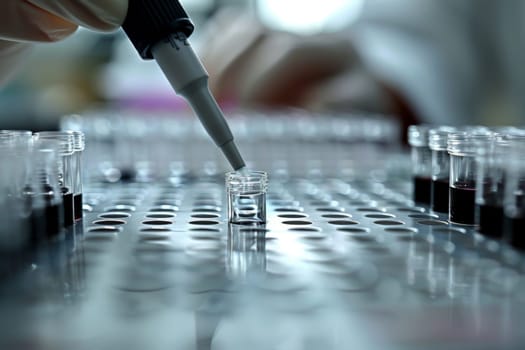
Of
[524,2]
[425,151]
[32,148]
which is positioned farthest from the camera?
[524,2]

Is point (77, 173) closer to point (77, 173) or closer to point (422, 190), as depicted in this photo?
point (77, 173)

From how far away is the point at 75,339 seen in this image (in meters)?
0.48

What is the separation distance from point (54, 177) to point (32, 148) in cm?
7

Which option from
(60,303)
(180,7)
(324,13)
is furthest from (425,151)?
(324,13)

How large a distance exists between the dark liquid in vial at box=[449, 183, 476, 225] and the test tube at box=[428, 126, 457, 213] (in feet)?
0.26

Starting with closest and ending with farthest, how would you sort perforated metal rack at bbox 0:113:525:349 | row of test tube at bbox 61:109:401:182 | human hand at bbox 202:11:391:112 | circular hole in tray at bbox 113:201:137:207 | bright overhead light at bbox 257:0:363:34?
perforated metal rack at bbox 0:113:525:349 → circular hole in tray at bbox 113:201:137:207 → row of test tube at bbox 61:109:401:182 → human hand at bbox 202:11:391:112 → bright overhead light at bbox 257:0:363:34

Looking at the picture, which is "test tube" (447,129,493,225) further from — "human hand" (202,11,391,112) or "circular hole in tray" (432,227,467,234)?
"human hand" (202,11,391,112)

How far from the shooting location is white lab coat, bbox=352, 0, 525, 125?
2.37 m

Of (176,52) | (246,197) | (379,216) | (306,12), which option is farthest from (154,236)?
(306,12)

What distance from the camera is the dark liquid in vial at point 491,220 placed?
0.79 meters

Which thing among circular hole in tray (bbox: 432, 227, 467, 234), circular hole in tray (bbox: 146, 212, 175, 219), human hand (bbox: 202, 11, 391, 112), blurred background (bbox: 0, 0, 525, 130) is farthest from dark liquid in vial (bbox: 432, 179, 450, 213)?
human hand (bbox: 202, 11, 391, 112)

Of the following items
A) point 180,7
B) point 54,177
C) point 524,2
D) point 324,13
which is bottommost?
point 54,177

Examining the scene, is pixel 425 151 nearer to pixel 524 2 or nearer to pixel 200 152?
pixel 200 152

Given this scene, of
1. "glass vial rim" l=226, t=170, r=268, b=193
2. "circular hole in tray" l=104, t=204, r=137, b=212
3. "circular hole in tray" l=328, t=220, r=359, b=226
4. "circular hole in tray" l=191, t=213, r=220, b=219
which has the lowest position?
"circular hole in tray" l=328, t=220, r=359, b=226
